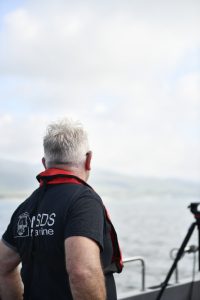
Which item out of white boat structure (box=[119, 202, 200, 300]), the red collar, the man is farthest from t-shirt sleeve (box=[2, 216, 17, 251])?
white boat structure (box=[119, 202, 200, 300])

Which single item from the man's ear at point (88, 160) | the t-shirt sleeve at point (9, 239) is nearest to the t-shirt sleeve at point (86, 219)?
the man's ear at point (88, 160)

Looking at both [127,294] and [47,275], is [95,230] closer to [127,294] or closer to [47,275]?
[47,275]

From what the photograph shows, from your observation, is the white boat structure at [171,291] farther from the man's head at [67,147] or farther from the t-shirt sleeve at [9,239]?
the man's head at [67,147]

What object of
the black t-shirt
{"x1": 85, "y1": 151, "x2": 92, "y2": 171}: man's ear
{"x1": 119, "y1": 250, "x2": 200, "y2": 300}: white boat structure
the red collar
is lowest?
{"x1": 119, "y1": 250, "x2": 200, "y2": 300}: white boat structure

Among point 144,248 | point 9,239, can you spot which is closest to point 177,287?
point 9,239

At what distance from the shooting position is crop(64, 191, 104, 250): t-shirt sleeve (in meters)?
Result: 1.33

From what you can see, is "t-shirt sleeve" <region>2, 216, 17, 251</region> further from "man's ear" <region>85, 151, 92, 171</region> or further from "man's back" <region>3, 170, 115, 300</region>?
"man's ear" <region>85, 151, 92, 171</region>

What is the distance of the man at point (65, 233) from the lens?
132 cm

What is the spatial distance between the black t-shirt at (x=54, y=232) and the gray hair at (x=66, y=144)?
0.07 meters

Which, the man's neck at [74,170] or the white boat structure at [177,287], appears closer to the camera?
the man's neck at [74,170]

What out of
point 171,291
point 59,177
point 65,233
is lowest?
point 171,291

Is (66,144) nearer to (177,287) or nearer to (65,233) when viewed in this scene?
(65,233)

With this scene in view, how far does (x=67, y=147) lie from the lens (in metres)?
1.45

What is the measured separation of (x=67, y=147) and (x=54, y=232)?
234 mm
